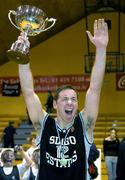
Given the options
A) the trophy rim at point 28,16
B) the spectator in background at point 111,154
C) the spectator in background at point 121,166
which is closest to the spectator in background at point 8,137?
the spectator in background at point 111,154

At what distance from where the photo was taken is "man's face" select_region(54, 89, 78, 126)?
331 cm

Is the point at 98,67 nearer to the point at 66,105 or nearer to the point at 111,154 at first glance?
the point at 66,105

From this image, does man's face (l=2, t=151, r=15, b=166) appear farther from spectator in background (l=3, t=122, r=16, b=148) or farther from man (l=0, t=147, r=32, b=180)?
spectator in background (l=3, t=122, r=16, b=148)

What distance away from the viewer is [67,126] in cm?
341

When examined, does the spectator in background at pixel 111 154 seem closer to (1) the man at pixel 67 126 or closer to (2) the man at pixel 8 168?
(2) the man at pixel 8 168

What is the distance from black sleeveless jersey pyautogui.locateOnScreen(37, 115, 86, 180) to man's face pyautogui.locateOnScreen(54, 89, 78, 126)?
0.09 m

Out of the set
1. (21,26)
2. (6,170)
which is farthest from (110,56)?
(21,26)

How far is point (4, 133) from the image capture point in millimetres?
17188

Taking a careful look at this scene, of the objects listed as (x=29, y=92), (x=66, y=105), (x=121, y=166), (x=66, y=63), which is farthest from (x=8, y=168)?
(x=66, y=63)

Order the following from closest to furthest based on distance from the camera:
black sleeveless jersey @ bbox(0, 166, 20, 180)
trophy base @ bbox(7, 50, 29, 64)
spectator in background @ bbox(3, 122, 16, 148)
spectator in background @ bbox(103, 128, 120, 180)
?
trophy base @ bbox(7, 50, 29, 64) < black sleeveless jersey @ bbox(0, 166, 20, 180) < spectator in background @ bbox(103, 128, 120, 180) < spectator in background @ bbox(3, 122, 16, 148)

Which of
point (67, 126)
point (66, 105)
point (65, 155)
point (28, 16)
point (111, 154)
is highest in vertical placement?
point (28, 16)

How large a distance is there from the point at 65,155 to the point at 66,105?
326mm

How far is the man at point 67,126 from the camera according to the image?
10.9ft

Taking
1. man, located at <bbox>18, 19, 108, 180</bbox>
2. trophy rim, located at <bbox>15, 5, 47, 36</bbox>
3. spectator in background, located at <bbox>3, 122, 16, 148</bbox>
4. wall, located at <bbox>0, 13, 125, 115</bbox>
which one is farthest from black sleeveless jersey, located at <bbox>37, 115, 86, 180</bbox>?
wall, located at <bbox>0, 13, 125, 115</bbox>
